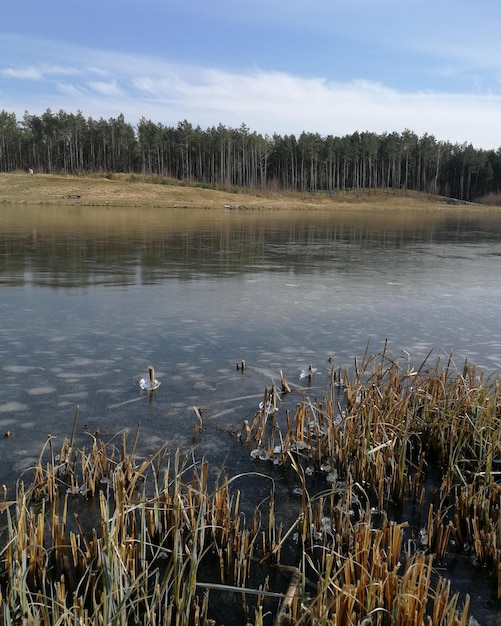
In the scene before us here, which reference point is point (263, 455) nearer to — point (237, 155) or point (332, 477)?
point (332, 477)

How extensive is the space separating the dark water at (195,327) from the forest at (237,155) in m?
85.5

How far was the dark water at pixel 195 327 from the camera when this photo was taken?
6.25m

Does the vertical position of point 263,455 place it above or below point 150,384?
below

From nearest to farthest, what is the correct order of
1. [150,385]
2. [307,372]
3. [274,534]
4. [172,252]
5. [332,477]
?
1. [274,534]
2. [332,477]
3. [150,385]
4. [307,372]
5. [172,252]

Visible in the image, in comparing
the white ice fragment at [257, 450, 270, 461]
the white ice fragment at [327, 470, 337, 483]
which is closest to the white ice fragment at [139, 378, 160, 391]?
the white ice fragment at [257, 450, 270, 461]

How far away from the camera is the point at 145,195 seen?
6925 cm

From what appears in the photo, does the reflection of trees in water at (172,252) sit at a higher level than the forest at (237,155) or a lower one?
lower

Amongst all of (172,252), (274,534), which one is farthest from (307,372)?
(172,252)

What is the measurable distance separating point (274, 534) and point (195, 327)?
675cm

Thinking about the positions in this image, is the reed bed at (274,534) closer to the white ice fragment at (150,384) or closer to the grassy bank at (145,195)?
the white ice fragment at (150,384)

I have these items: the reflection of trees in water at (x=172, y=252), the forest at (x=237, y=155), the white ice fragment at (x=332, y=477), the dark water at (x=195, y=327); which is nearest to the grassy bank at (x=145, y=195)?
the forest at (x=237, y=155)

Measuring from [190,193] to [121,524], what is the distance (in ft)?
239

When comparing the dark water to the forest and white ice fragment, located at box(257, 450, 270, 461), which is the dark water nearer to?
white ice fragment, located at box(257, 450, 270, 461)

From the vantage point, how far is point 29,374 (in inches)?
291
